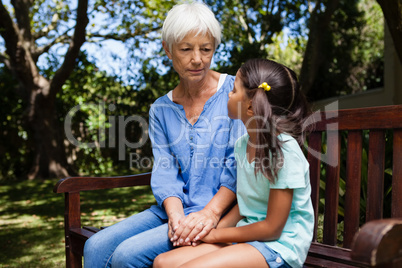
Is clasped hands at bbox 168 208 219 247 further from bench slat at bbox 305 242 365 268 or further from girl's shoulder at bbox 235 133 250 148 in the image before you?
bench slat at bbox 305 242 365 268

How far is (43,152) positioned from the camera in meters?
10.1

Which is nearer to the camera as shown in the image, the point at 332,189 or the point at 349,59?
the point at 332,189

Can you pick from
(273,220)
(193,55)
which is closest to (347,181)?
(273,220)

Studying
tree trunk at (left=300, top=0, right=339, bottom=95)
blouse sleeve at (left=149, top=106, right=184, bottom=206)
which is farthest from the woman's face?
tree trunk at (left=300, top=0, right=339, bottom=95)

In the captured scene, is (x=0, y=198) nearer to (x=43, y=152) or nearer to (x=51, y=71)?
(x=43, y=152)

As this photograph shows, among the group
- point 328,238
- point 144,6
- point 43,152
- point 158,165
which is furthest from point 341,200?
point 43,152

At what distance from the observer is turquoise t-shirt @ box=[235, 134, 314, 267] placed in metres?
1.74

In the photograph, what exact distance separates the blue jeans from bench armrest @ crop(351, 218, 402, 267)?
97 cm

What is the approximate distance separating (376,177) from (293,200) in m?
0.62

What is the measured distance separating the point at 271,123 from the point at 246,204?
0.41 meters

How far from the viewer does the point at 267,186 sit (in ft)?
5.99

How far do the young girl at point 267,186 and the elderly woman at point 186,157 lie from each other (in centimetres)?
14

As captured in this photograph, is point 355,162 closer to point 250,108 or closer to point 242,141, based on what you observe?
point 242,141

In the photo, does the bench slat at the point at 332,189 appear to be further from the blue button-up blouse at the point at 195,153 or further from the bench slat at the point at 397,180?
the blue button-up blouse at the point at 195,153
